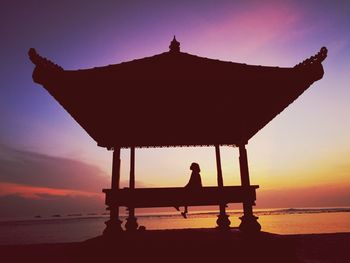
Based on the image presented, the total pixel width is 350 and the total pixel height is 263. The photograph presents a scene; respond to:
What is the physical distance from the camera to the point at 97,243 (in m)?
6.30

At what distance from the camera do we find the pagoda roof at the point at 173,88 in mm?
5832

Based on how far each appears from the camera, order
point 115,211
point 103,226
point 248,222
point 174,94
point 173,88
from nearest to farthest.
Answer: point 173,88
point 174,94
point 115,211
point 248,222
point 103,226

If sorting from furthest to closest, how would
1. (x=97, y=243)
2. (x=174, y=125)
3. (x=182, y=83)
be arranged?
(x=174, y=125) → (x=97, y=243) → (x=182, y=83)

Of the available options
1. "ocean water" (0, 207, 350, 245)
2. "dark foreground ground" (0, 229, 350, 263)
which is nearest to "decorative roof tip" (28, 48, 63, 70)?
"dark foreground ground" (0, 229, 350, 263)

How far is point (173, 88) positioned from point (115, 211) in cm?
365

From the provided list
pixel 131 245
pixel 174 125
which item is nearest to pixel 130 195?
pixel 131 245

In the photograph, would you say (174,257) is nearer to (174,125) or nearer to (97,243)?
(97,243)

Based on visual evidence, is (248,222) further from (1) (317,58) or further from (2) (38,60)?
(2) (38,60)

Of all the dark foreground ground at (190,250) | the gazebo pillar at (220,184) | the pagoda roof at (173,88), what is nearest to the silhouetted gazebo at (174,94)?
the pagoda roof at (173,88)

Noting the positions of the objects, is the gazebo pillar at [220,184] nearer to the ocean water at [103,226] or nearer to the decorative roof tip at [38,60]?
the decorative roof tip at [38,60]

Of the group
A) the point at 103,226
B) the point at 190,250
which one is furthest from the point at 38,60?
the point at 103,226

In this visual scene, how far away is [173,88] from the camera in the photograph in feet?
19.8

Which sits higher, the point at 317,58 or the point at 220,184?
the point at 317,58

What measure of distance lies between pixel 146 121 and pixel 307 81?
4.31m
